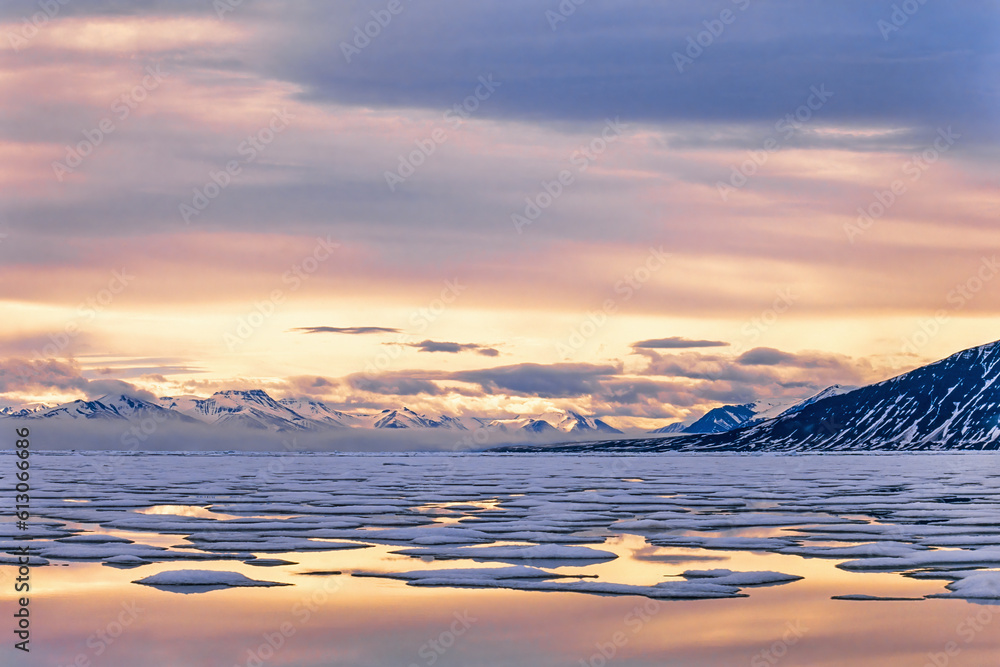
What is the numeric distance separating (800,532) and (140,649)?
1976cm

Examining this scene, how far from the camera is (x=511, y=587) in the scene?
2075 centimetres

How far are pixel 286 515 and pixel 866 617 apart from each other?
22653mm

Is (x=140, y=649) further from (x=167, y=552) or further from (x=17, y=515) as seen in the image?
(x=17, y=515)

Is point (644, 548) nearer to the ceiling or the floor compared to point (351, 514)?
nearer to the floor

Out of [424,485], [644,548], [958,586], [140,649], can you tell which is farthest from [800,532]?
[424,485]

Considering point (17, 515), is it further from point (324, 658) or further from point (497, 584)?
point (324, 658)

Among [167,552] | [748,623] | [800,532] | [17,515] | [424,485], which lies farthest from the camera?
[424,485]

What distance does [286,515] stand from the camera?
36.2 meters

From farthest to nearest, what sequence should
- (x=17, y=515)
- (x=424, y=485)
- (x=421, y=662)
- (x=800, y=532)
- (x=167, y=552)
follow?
(x=424, y=485), (x=17, y=515), (x=800, y=532), (x=167, y=552), (x=421, y=662)

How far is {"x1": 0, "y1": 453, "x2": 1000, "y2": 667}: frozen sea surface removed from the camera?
51.5 feet

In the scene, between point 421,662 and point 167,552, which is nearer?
point 421,662

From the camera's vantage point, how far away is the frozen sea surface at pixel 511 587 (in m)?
15.7

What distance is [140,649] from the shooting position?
15.7 meters

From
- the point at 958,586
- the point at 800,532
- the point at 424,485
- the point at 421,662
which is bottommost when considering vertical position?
the point at 421,662
